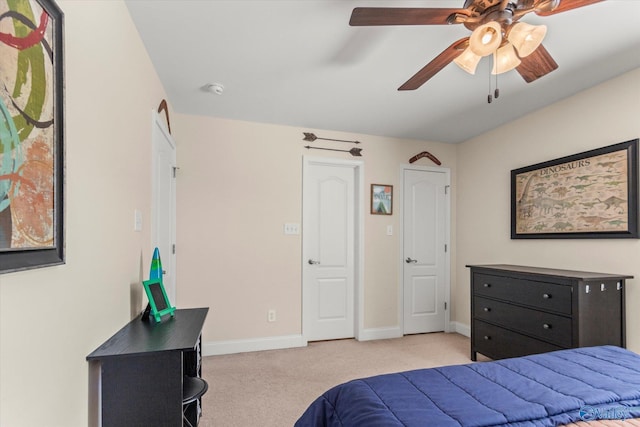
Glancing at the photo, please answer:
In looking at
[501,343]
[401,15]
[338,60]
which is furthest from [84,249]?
[501,343]

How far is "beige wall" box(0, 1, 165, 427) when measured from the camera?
2.83ft

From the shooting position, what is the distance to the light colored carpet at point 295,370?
2.29 metres

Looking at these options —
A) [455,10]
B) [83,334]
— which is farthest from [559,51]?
[83,334]

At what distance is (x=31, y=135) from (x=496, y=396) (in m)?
1.72

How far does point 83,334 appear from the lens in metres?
1.22

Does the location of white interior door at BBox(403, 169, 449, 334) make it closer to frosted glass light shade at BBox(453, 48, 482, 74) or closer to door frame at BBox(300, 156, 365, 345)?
door frame at BBox(300, 156, 365, 345)

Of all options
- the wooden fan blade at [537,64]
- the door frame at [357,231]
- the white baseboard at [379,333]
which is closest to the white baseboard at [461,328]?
the white baseboard at [379,333]

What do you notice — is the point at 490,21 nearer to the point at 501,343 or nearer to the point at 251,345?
the point at 501,343

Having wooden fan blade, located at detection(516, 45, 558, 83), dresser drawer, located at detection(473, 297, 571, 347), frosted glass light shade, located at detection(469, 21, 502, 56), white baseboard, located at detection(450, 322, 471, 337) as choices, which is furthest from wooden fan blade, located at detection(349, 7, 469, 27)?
white baseboard, located at detection(450, 322, 471, 337)

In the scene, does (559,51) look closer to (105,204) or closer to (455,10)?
(455,10)

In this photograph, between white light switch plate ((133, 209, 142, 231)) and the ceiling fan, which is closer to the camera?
the ceiling fan

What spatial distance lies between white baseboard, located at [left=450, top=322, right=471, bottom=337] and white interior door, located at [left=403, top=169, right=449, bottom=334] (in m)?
0.11

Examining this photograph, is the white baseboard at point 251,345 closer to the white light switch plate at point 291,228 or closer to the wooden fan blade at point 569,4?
the white light switch plate at point 291,228

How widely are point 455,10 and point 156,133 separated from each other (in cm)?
205
